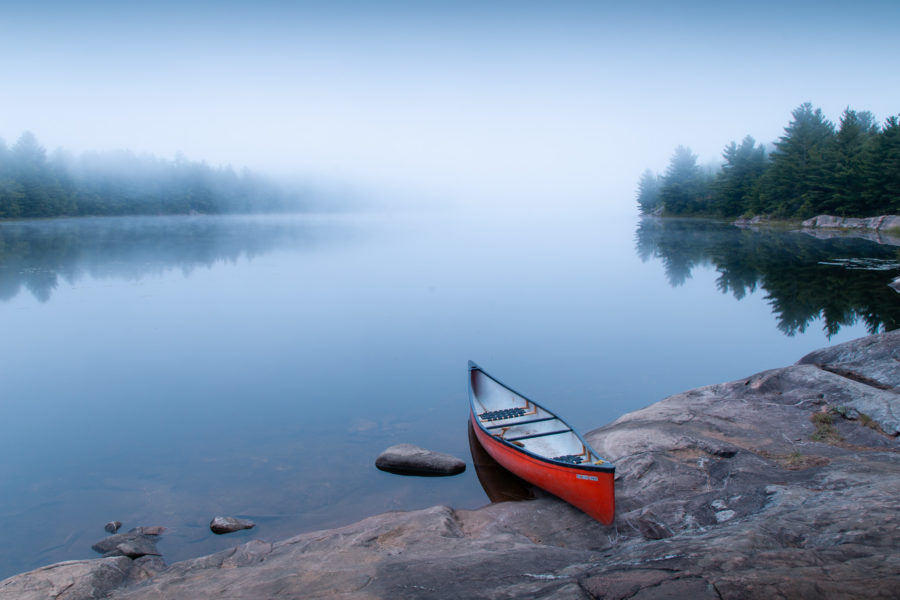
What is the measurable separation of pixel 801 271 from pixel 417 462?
Result: 35.4m

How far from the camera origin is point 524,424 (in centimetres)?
1204

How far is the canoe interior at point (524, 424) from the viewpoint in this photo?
10.5 metres

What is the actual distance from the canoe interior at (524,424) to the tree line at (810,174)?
5355 cm

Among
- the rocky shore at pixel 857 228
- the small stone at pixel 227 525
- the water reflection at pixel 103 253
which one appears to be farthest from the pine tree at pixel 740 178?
the small stone at pixel 227 525

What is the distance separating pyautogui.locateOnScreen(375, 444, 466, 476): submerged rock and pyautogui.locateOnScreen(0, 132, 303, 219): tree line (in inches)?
3913

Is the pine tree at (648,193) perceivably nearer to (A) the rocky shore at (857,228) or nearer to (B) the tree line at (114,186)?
(A) the rocky shore at (857,228)

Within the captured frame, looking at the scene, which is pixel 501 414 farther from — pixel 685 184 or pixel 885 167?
pixel 685 184

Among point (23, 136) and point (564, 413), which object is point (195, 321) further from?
point (23, 136)

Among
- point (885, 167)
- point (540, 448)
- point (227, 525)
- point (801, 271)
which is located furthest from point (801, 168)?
point (227, 525)

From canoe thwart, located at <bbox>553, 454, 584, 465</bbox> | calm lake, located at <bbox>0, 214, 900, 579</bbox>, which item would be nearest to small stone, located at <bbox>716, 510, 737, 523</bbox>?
canoe thwart, located at <bbox>553, 454, 584, 465</bbox>

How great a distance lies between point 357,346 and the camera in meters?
22.0

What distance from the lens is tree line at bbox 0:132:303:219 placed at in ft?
299

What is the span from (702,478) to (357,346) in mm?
14991

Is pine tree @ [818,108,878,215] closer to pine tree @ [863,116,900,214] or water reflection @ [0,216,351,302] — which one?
pine tree @ [863,116,900,214]
